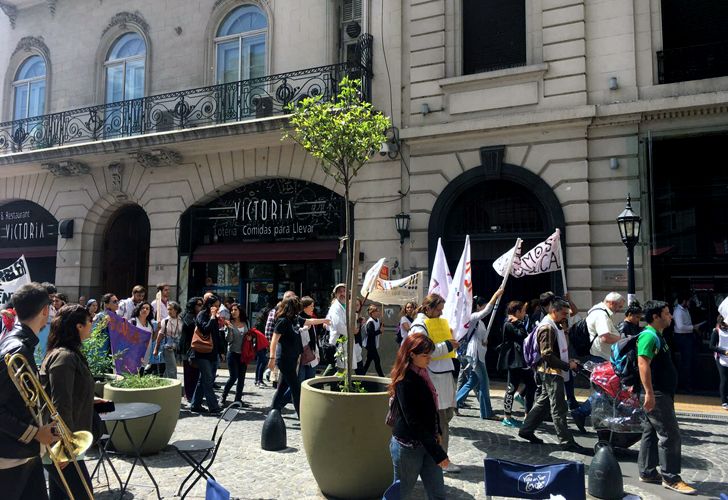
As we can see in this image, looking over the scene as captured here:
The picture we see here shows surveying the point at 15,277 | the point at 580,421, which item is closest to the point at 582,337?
the point at 580,421

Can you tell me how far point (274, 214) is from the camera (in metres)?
15.5

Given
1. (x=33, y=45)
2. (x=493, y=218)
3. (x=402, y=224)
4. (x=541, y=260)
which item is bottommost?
(x=541, y=260)

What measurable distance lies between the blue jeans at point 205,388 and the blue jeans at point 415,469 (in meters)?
5.37

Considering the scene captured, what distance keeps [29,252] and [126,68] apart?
6955 mm

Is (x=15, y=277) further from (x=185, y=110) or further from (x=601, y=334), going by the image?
(x=601, y=334)

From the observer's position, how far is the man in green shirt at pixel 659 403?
216 inches

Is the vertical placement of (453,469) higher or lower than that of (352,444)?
lower

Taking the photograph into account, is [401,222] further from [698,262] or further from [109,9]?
[109,9]

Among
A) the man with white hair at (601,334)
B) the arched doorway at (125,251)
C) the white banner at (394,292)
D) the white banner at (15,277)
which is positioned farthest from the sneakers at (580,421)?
the arched doorway at (125,251)

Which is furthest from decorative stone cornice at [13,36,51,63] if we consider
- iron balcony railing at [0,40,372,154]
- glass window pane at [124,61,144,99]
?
glass window pane at [124,61,144,99]

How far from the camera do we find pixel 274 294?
15.6 m

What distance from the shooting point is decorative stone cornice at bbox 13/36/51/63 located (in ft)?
61.7

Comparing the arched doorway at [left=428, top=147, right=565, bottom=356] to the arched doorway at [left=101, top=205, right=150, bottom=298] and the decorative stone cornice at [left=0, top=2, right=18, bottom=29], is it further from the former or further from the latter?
the decorative stone cornice at [left=0, top=2, right=18, bottom=29]

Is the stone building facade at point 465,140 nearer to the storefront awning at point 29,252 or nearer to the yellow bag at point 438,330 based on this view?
the storefront awning at point 29,252
